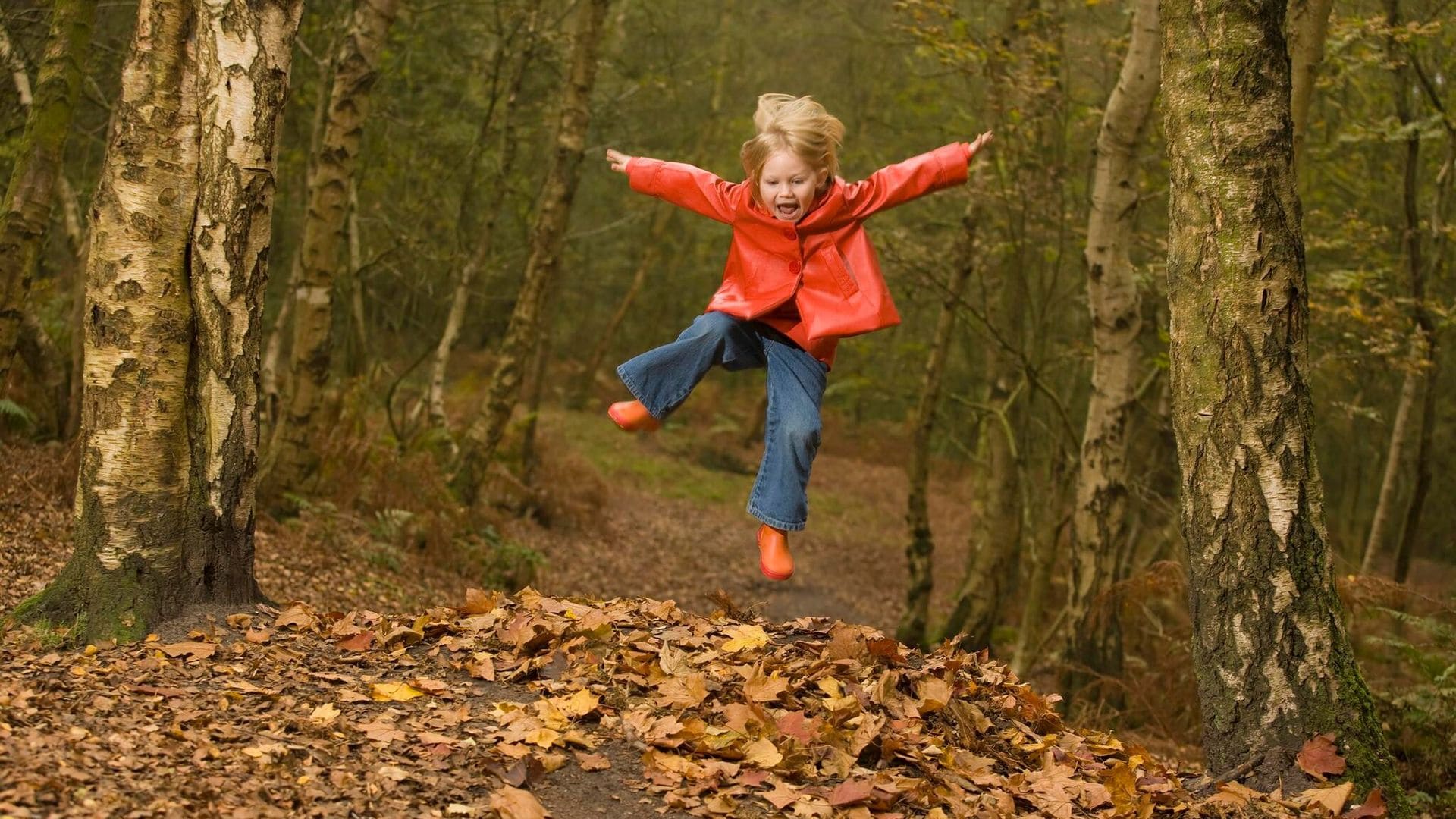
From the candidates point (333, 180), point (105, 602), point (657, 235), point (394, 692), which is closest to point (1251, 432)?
point (394, 692)

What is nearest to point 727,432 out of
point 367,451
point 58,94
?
point 367,451

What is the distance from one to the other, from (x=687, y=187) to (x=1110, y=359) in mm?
4626

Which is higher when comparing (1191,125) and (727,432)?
(1191,125)

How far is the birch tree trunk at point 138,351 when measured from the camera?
14.3 ft

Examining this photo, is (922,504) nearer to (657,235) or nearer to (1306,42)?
(1306,42)

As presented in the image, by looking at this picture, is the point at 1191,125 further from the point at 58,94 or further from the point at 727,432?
the point at 727,432

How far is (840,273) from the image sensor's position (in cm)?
520

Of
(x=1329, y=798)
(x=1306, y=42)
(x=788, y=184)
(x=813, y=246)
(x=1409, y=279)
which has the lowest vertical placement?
(x=1329, y=798)

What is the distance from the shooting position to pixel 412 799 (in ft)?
10.7

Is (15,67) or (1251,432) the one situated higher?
(15,67)

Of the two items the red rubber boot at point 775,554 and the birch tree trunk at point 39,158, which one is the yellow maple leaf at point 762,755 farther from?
the birch tree trunk at point 39,158

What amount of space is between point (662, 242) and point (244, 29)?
21702 mm

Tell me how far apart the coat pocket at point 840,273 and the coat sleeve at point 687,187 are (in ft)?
1.56

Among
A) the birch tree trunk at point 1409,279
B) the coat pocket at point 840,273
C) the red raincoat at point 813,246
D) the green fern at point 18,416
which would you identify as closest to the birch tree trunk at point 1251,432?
the red raincoat at point 813,246
